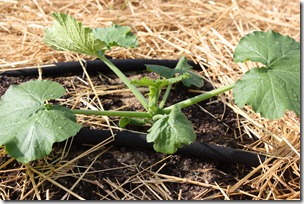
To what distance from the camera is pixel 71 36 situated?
2.41 meters

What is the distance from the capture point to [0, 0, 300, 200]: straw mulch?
222 centimetres

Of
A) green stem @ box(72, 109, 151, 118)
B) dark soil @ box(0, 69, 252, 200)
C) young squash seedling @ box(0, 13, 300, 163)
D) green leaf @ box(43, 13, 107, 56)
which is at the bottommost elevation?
dark soil @ box(0, 69, 252, 200)

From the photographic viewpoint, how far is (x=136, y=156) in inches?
90.9

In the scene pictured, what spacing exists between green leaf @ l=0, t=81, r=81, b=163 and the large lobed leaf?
245 mm

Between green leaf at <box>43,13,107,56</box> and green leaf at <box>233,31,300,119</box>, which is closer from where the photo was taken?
green leaf at <box>233,31,300,119</box>

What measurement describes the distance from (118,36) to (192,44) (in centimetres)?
66

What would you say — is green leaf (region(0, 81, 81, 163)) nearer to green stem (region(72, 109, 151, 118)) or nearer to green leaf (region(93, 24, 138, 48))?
green stem (region(72, 109, 151, 118))

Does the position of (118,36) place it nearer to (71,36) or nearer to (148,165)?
(71,36)

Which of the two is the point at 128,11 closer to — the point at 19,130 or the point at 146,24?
the point at 146,24

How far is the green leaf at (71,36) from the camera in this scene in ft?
7.70

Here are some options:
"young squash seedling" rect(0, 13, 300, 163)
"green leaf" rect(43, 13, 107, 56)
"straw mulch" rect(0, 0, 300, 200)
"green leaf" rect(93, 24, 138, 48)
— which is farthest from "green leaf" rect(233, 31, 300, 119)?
"green leaf" rect(43, 13, 107, 56)

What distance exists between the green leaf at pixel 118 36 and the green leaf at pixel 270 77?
493 millimetres

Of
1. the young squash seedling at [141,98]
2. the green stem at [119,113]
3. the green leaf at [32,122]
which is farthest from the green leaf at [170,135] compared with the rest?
the green leaf at [32,122]

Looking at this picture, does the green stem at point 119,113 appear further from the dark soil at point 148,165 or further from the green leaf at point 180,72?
the green leaf at point 180,72
